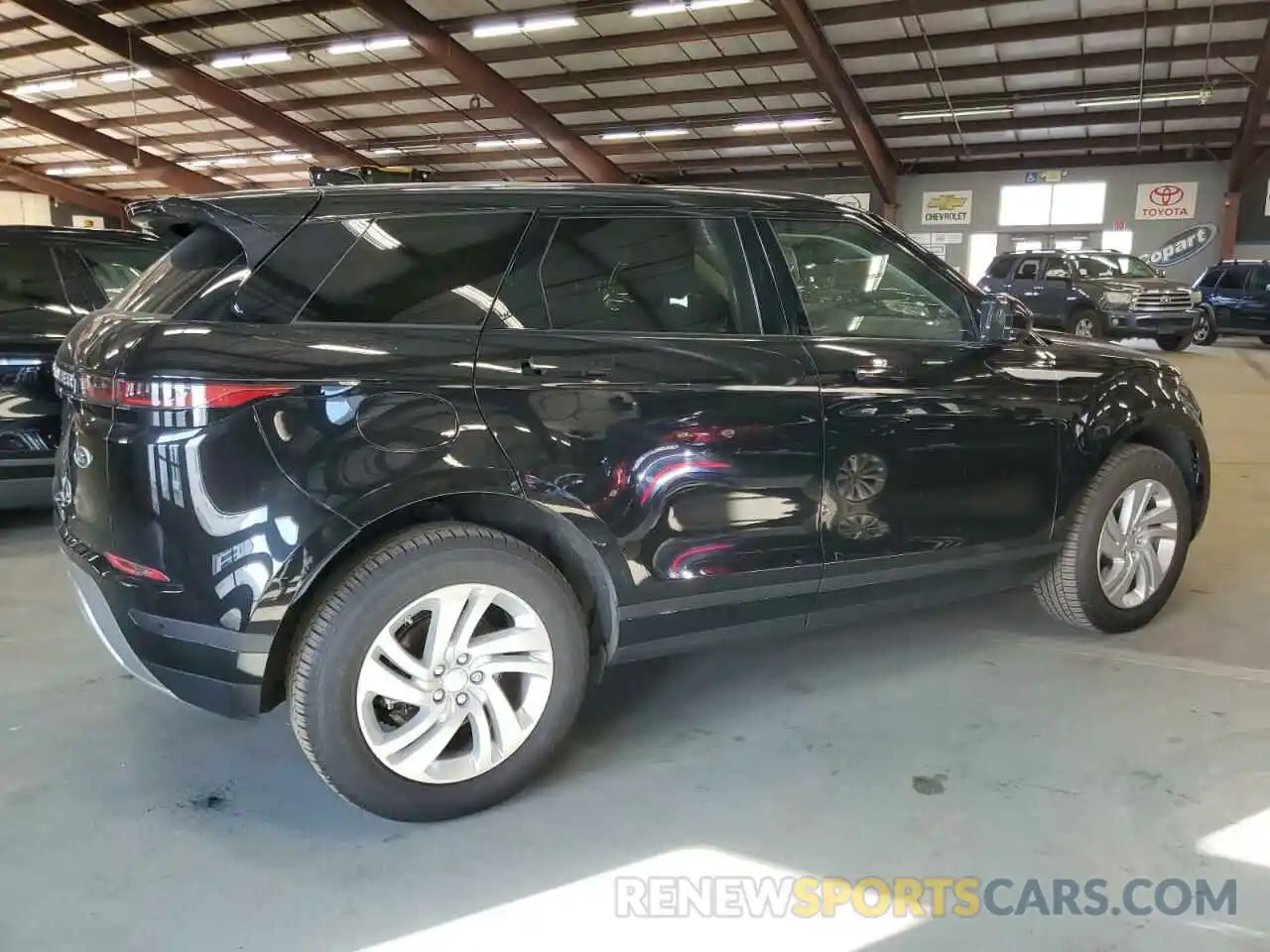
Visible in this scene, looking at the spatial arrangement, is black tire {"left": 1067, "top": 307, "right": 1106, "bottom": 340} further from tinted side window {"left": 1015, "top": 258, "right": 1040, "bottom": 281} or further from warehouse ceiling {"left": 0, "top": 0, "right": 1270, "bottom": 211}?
warehouse ceiling {"left": 0, "top": 0, "right": 1270, "bottom": 211}

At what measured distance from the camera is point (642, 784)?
244 cm

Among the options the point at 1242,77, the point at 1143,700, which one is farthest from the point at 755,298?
the point at 1242,77

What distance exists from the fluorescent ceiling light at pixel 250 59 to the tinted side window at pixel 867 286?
18.1 meters

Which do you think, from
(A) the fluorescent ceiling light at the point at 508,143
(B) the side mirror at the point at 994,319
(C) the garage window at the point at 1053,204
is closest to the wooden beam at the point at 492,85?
(A) the fluorescent ceiling light at the point at 508,143

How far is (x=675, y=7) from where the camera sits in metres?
14.4

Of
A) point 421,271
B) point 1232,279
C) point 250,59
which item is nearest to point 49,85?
point 250,59

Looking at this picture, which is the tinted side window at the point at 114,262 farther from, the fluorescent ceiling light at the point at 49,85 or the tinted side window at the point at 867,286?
the fluorescent ceiling light at the point at 49,85

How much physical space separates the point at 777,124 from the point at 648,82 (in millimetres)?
3237

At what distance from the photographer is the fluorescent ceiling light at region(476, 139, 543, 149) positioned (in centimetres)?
2215

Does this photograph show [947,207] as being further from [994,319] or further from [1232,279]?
[994,319]

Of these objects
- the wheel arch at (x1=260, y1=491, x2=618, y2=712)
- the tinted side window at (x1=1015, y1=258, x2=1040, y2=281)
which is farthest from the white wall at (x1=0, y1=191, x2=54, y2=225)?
the wheel arch at (x1=260, y1=491, x2=618, y2=712)

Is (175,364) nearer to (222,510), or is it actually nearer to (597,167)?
(222,510)

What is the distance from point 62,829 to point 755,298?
2228 millimetres

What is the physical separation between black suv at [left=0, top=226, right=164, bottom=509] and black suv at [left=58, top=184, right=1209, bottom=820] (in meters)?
2.26
